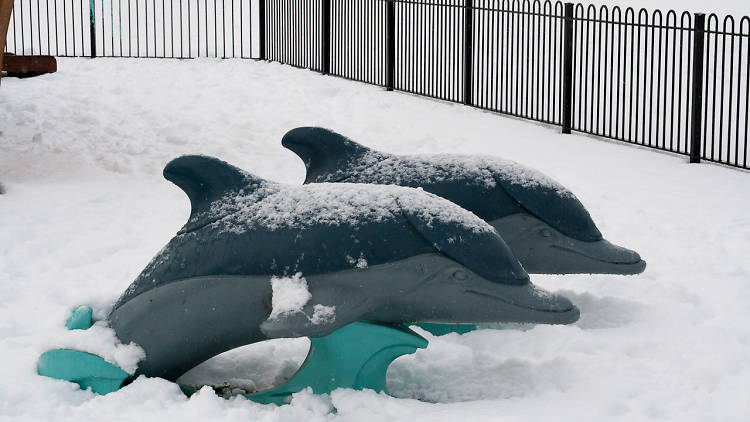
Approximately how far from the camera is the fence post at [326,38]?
1997 centimetres

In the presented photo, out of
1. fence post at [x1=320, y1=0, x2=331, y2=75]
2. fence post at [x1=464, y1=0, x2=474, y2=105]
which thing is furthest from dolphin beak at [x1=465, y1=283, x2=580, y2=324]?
fence post at [x1=320, y1=0, x2=331, y2=75]

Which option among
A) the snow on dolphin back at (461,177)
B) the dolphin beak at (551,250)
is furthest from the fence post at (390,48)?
the dolphin beak at (551,250)

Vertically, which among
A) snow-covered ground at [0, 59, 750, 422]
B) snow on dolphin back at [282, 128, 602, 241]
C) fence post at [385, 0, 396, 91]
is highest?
fence post at [385, 0, 396, 91]

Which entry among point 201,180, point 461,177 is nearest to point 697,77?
point 461,177

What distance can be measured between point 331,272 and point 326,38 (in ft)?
48.9

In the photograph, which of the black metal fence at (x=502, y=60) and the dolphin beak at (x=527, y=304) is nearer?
the dolphin beak at (x=527, y=304)

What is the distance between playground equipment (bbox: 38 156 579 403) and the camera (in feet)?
18.2

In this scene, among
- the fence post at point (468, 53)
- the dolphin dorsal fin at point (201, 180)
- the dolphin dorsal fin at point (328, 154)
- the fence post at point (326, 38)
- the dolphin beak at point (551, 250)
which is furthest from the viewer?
the fence post at point (326, 38)

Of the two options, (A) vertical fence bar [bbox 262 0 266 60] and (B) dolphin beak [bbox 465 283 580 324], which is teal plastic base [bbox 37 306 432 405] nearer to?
(B) dolphin beak [bbox 465 283 580 324]

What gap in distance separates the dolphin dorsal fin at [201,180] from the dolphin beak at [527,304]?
146 cm

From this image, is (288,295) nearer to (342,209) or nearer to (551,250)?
(342,209)

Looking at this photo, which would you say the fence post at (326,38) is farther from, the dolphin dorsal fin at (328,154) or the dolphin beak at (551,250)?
the dolphin beak at (551,250)

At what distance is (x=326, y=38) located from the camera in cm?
2000

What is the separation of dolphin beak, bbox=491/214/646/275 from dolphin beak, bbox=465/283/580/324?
1172mm
